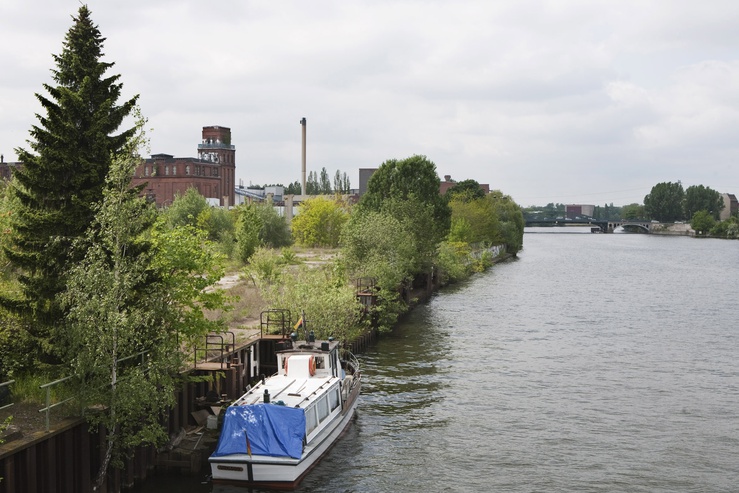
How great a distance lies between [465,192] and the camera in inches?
6078

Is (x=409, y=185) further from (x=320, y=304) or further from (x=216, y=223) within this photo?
(x=320, y=304)

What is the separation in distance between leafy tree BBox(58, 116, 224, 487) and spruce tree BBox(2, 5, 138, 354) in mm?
775

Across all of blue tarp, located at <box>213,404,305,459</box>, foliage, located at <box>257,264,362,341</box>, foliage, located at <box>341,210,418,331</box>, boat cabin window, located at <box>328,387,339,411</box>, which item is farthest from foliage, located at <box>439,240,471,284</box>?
blue tarp, located at <box>213,404,305,459</box>

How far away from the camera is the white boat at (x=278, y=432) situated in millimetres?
25688

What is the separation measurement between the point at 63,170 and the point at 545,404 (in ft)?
80.8

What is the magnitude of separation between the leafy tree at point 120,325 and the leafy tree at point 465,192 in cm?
12301

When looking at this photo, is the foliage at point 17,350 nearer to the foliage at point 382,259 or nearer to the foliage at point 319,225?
the foliage at point 382,259

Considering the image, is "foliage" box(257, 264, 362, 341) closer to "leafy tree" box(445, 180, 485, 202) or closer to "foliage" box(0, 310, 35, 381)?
"foliage" box(0, 310, 35, 381)

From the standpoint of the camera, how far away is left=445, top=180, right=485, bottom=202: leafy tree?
150 m

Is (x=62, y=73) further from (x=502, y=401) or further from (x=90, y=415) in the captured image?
(x=502, y=401)

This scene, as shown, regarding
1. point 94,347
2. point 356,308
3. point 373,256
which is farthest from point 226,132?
point 94,347

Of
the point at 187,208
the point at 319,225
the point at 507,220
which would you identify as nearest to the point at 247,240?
the point at 187,208

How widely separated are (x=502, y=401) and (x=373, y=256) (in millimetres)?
28387

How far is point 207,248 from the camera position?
104ft
